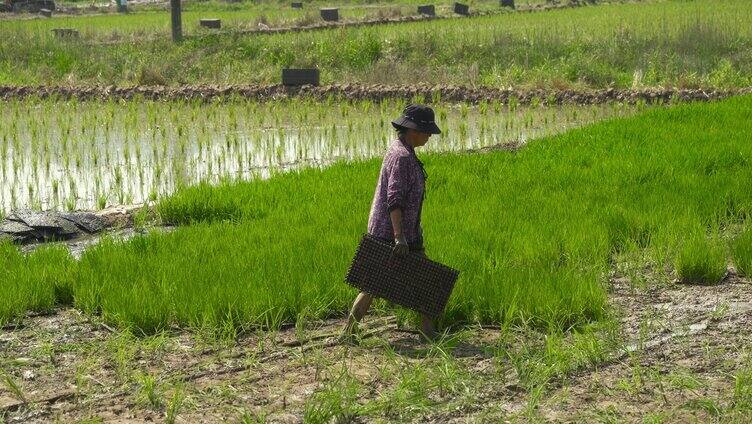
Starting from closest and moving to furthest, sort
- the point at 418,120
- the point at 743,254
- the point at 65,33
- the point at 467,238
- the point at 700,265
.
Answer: the point at 418,120 → the point at 700,265 → the point at 743,254 → the point at 467,238 → the point at 65,33

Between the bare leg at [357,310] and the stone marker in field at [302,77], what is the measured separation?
10081mm

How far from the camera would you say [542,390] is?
4.15 m

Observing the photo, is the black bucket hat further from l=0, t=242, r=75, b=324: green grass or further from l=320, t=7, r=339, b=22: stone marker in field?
l=320, t=7, r=339, b=22: stone marker in field

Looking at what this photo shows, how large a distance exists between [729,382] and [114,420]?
7.05ft

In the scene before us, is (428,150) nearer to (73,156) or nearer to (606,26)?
(73,156)

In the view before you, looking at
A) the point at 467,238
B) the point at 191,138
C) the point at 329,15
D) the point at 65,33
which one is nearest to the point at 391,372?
the point at 467,238

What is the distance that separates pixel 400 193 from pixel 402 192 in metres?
0.01

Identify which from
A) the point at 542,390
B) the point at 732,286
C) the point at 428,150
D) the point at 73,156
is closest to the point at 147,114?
the point at 73,156

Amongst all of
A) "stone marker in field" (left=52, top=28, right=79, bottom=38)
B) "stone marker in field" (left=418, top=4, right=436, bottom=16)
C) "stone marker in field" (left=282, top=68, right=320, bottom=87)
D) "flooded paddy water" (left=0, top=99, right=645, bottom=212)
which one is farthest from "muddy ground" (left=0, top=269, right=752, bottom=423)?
"stone marker in field" (left=418, top=4, right=436, bottom=16)

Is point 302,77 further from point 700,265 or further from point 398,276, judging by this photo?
point 398,276

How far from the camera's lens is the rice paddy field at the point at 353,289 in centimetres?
415

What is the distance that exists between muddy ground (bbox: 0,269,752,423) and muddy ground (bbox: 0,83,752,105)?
836cm

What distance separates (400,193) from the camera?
15.0ft

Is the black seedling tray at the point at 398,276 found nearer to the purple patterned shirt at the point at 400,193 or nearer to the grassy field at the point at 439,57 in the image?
the purple patterned shirt at the point at 400,193
